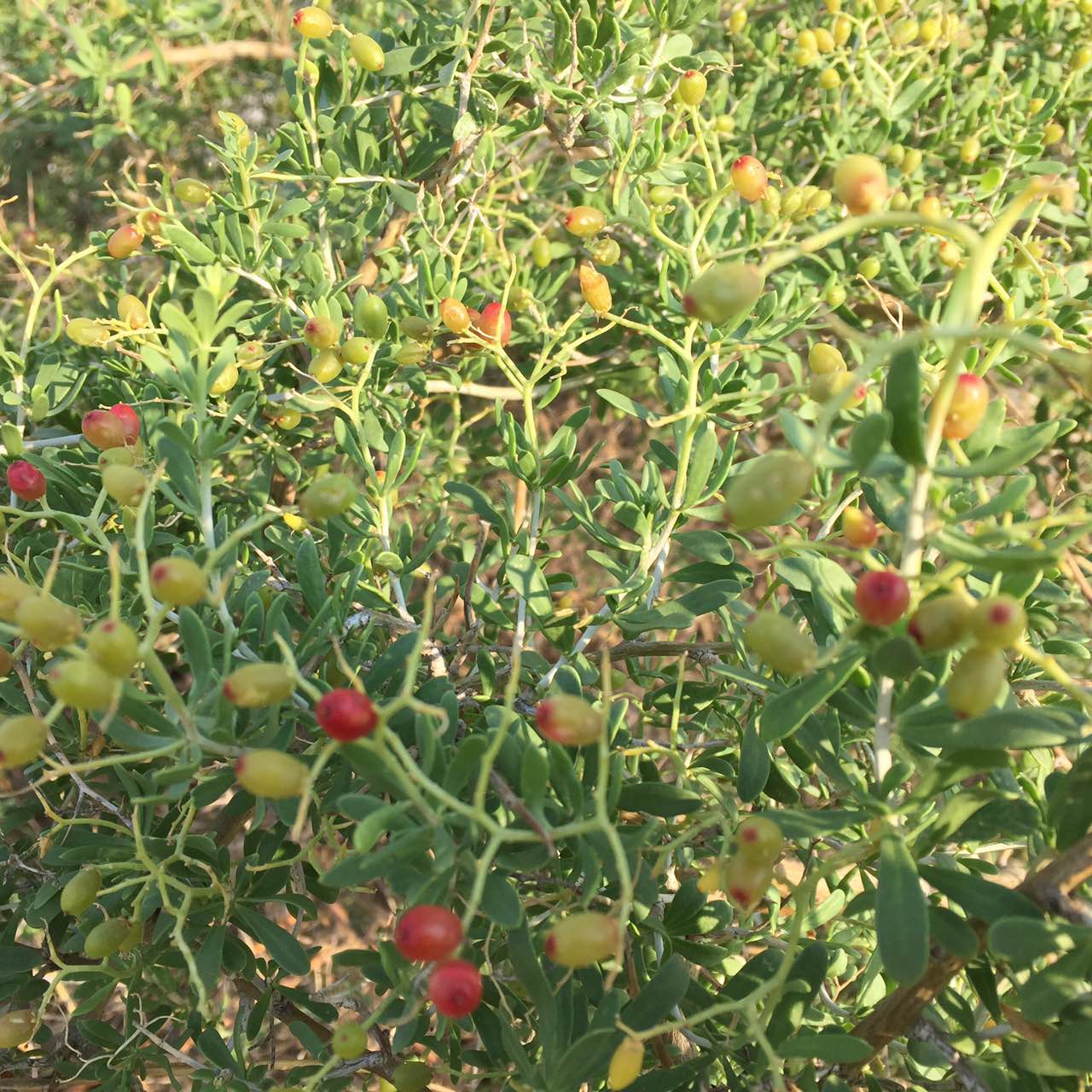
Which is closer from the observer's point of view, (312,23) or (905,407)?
(905,407)

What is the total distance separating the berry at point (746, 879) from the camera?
69cm

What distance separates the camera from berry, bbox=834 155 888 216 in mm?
661

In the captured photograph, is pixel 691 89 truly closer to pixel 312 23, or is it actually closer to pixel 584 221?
A: pixel 584 221

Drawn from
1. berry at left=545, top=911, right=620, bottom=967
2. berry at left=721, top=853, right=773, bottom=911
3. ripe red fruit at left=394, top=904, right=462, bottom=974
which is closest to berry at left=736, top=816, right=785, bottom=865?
berry at left=721, top=853, right=773, bottom=911

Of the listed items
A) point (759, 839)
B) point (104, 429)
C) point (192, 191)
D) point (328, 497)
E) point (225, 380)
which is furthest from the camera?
point (192, 191)

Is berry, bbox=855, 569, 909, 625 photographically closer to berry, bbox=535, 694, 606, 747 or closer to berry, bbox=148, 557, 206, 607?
berry, bbox=535, 694, 606, 747

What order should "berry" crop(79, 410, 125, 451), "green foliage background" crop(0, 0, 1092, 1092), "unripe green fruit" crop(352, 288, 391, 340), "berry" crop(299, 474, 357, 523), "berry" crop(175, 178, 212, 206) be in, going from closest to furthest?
1. "green foliage background" crop(0, 0, 1092, 1092)
2. "berry" crop(299, 474, 357, 523)
3. "berry" crop(79, 410, 125, 451)
4. "unripe green fruit" crop(352, 288, 391, 340)
5. "berry" crop(175, 178, 212, 206)

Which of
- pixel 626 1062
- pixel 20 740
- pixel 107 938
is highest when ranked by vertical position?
pixel 20 740

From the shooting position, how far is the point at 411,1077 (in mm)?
908

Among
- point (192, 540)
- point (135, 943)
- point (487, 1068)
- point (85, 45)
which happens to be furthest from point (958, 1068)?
point (85, 45)

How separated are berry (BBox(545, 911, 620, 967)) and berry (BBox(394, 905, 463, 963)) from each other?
0.07 meters

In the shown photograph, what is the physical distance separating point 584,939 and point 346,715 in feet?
0.72

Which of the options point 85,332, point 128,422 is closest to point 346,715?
point 128,422

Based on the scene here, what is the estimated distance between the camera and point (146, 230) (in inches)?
53.3
